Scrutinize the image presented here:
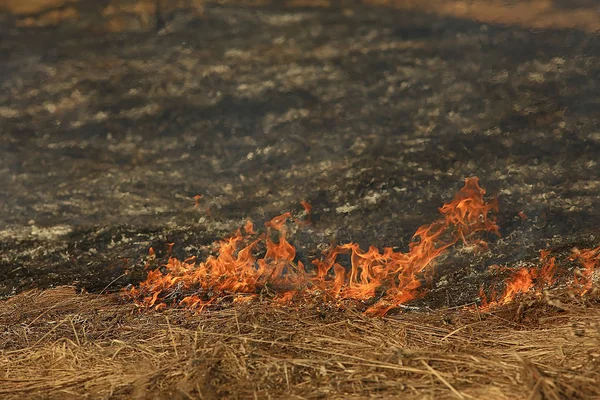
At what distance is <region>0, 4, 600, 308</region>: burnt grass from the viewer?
416 cm

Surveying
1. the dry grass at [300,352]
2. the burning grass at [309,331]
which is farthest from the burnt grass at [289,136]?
the dry grass at [300,352]

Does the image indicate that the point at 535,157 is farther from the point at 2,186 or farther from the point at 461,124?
the point at 2,186

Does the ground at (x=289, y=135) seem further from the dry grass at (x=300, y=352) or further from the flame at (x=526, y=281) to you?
the dry grass at (x=300, y=352)

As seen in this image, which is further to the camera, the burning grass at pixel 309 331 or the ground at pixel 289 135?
the ground at pixel 289 135

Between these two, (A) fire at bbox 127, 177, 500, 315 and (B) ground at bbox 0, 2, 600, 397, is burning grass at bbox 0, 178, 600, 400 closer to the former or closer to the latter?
(A) fire at bbox 127, 177, 500, 315

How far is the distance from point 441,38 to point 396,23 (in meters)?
0.33

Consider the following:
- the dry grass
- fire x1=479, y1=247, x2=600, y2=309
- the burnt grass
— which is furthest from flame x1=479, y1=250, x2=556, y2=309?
the dry grass

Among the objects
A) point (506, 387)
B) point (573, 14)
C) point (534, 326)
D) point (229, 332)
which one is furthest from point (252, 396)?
point (573, 14)

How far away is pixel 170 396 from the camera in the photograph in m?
2.75

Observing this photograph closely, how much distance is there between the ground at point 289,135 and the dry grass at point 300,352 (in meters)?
0.70

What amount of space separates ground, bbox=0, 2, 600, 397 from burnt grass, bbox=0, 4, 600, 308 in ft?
0.04

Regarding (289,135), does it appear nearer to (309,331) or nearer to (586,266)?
(309,331)

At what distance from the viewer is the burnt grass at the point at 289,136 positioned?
4156 millimetres

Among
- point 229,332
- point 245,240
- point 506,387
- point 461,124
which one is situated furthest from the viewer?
point 245,240
